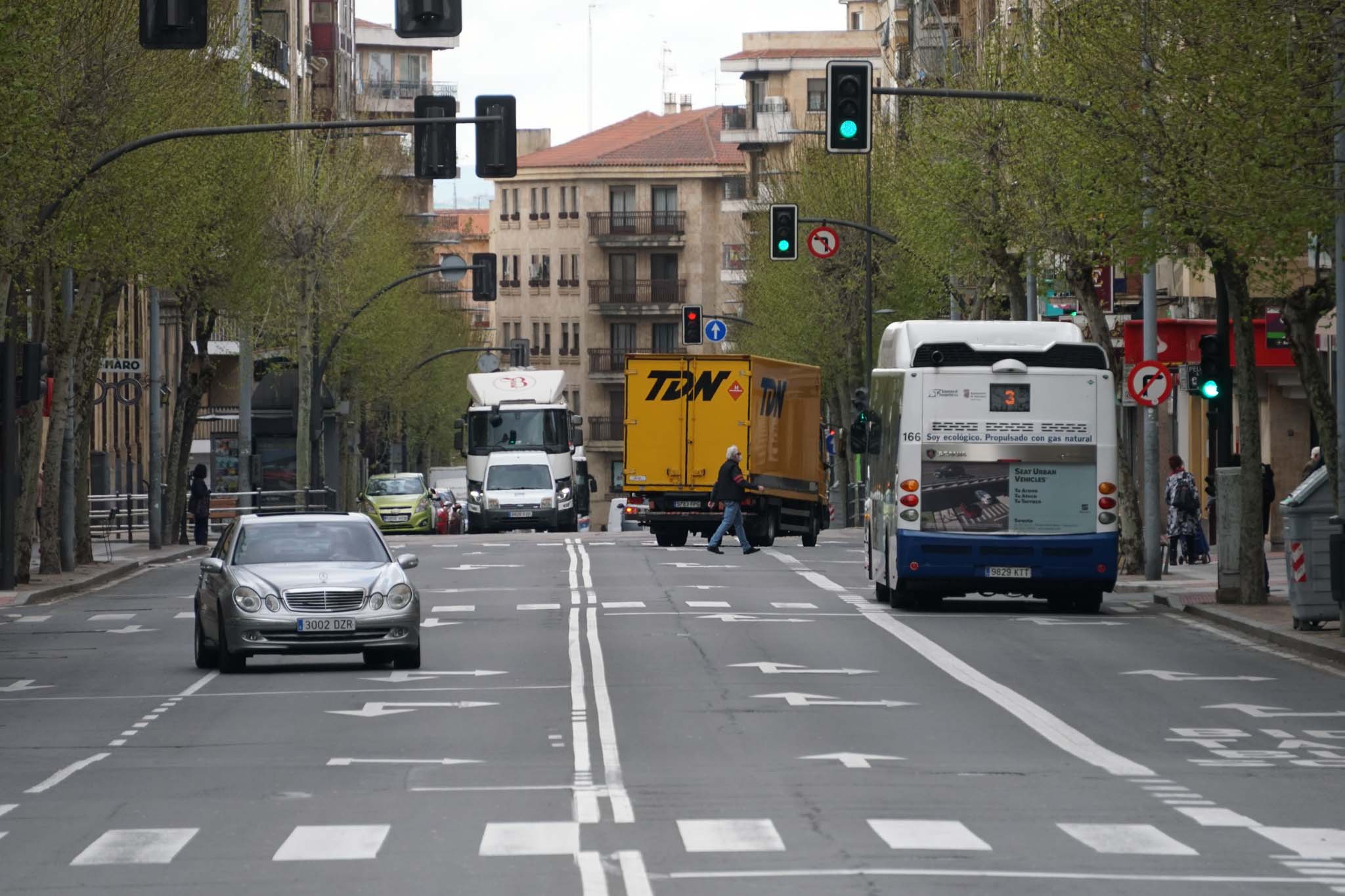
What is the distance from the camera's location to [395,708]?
65.3 feet

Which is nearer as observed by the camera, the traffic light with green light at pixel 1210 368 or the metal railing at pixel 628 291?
the traffic light with green light at pixel 1210 368

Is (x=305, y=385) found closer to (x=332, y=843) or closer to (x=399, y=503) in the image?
(x=399, y=503)

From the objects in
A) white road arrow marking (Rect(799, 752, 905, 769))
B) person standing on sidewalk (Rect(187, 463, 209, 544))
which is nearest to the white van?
person standing on sidewalk (Rect(187, 463, 209, 544))

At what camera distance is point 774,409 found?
5134 cm

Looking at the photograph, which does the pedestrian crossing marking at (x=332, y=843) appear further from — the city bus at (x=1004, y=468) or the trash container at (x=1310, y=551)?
the city bus at (x=1004, y=468)

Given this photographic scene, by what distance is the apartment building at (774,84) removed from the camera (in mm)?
138125

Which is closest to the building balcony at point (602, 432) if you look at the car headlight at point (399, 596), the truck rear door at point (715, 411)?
the truck rear door at point (715, 411)

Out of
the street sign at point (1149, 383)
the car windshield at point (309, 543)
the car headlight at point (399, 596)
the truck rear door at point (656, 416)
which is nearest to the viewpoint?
the car headlight at point (399, 596)

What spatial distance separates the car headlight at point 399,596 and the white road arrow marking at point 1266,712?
Answer: 700 cm

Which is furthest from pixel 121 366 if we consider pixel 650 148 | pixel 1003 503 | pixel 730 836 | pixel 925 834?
pixel 650 148

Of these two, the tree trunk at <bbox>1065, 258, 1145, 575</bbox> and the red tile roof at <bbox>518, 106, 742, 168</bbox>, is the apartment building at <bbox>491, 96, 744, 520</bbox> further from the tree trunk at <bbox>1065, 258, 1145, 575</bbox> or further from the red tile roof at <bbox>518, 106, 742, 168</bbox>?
the tree trunk at <bbox>1065, 258, 1145, 575</bbox>

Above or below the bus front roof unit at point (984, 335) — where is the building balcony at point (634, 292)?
above

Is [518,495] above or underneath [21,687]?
above

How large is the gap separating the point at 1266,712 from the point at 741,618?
11046 millimetres
